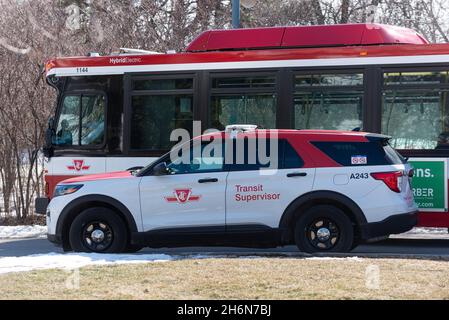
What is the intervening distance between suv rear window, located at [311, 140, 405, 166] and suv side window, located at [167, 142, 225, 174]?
1327 mm

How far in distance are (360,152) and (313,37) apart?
2.78m

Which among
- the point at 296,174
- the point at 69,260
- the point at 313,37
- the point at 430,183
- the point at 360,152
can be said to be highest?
the point at 313,37

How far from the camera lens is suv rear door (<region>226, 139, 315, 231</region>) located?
1116cm

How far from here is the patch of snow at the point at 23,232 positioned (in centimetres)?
1631

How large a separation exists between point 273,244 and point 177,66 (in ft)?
12.2

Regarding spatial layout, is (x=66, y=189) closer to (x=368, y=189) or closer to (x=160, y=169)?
(x=160, y=169)

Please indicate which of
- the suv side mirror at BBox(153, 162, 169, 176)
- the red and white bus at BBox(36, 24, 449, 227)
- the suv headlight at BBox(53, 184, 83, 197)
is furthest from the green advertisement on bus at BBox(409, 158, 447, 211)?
the suv headlight at BBox(53, 184, 83, 197)

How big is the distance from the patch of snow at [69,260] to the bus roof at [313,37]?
430 cm

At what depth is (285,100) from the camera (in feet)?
42.4

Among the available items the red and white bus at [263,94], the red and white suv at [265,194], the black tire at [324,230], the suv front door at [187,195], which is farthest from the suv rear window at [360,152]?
the suv front door at [187,195]

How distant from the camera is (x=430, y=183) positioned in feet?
40.1

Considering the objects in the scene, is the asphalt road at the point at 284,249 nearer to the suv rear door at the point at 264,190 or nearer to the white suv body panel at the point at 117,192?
the suv rear door at the point at 264,190

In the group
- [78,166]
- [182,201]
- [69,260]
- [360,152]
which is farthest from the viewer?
[78,166]

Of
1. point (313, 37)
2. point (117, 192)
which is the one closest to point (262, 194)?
point (117, 192)
